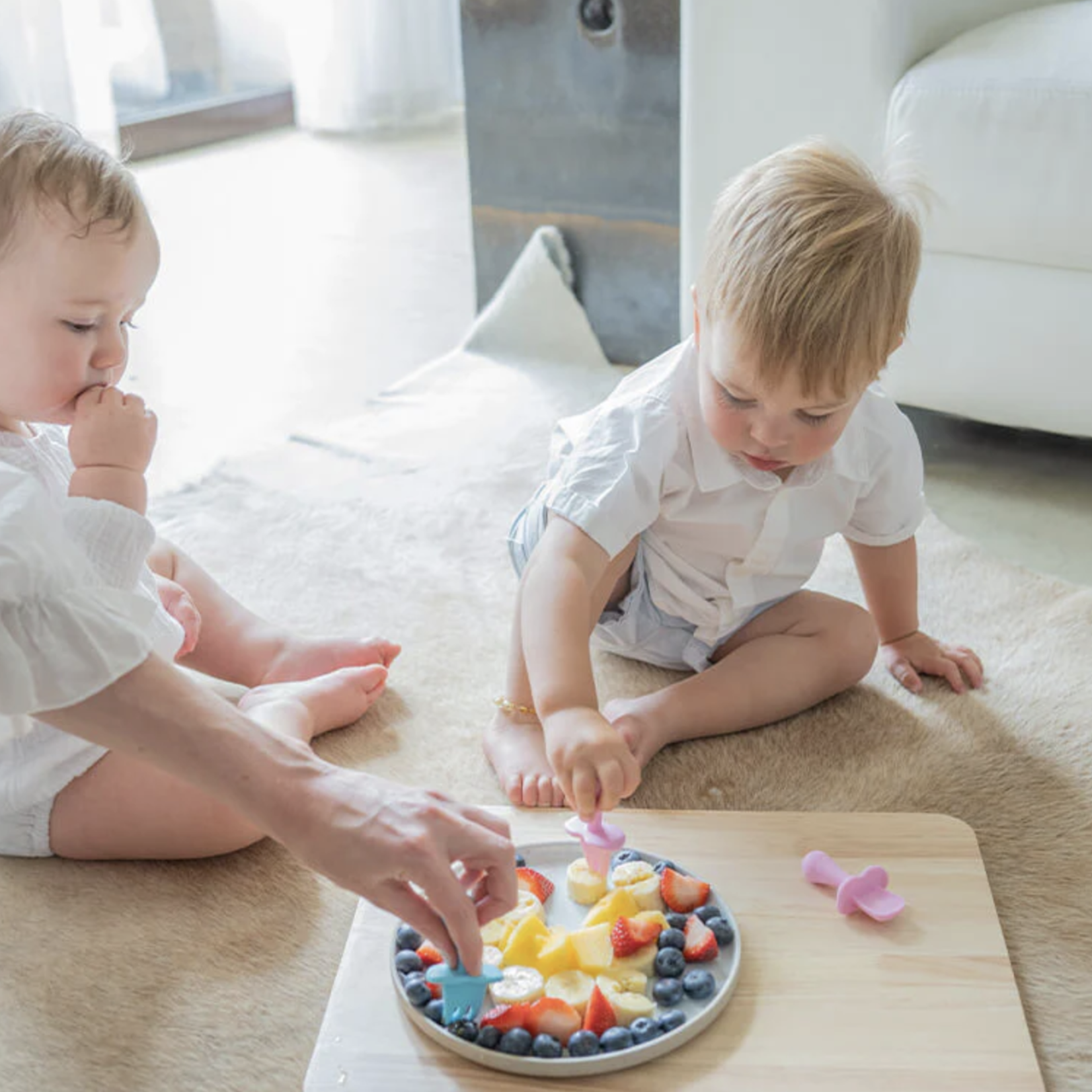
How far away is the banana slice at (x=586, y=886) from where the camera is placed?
1.03 m

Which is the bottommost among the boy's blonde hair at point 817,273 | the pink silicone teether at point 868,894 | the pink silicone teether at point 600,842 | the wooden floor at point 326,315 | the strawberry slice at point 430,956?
the wooden floor at point 326,315

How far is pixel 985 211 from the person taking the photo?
161cm

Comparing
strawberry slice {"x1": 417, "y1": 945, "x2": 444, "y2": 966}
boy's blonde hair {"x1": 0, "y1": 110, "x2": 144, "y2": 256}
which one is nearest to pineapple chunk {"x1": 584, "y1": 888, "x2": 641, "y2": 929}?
strawberry slice {"x1": 417, "y1": 945, "x2": 444, "y2": 966}

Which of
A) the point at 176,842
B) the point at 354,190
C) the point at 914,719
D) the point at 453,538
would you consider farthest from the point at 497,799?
the point at 354,190

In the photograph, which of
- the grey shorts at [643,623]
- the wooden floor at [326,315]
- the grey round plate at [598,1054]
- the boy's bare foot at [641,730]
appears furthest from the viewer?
the wooden floor at [326,315]

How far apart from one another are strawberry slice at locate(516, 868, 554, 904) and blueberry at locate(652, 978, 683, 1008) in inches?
4.6

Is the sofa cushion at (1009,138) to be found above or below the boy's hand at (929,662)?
above

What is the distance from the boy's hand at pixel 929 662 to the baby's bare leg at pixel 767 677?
51 millimetres

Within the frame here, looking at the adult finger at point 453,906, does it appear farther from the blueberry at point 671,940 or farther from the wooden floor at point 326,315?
the wooden floor at point 326,315

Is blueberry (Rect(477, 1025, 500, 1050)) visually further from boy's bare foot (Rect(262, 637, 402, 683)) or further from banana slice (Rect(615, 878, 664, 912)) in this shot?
boy's bare foot (Rect(262, 637, 402, 683))

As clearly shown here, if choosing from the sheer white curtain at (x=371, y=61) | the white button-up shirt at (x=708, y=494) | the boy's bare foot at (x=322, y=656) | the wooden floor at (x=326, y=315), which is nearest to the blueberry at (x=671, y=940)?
the white button-up shirt at (x=708, y=494)

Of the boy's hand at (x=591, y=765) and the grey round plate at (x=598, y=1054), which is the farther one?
the boy's hand at (x=591, y=765)

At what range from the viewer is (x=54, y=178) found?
1.00 m

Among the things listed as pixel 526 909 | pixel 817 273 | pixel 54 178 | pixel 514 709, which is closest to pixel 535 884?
pixel 526 909
